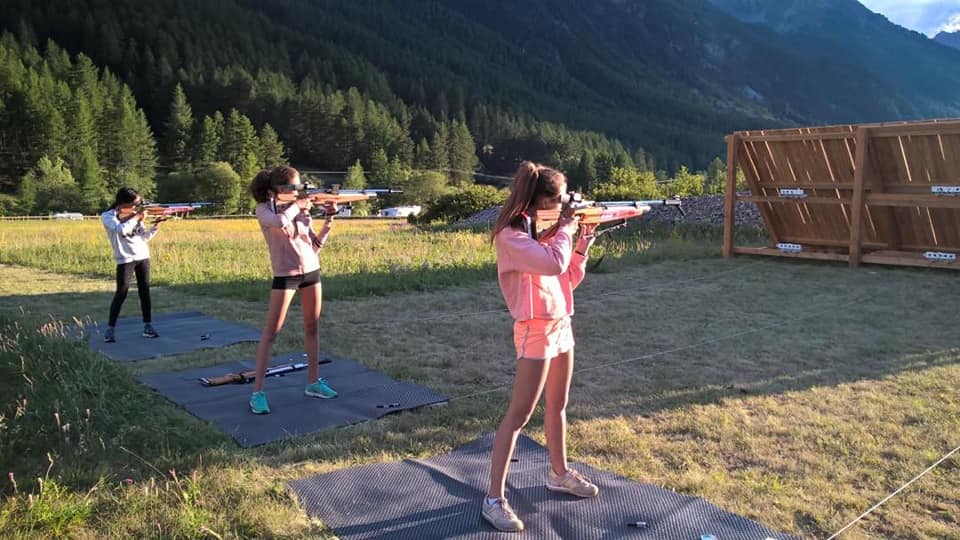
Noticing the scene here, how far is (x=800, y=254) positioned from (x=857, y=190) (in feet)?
5.59

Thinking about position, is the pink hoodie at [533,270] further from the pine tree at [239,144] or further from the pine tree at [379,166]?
the pine tree at [239,144]

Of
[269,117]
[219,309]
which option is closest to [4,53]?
[269,117]

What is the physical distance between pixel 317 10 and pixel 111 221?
18996 centimetres

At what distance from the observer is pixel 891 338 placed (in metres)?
7.72

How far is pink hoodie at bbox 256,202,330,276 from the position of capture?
514 cm

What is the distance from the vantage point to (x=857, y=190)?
40.0ft

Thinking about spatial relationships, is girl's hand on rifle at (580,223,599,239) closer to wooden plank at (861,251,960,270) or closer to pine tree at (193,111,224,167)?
wooden plank at (861,251,960,270)

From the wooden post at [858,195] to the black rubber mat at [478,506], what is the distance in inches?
392

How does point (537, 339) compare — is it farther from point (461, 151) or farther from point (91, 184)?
point (461, 151)

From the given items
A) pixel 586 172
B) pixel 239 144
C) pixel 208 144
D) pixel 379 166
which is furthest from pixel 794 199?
pixel 208 144

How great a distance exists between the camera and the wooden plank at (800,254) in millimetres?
12953

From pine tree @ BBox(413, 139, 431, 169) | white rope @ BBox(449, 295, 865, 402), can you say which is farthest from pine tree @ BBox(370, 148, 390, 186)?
white rope @ BBox(449, 295, 865, 402)

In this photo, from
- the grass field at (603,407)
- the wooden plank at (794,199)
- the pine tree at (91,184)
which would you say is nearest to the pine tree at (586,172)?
the pine tree at (91,184)

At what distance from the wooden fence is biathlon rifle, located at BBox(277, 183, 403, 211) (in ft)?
29.3
